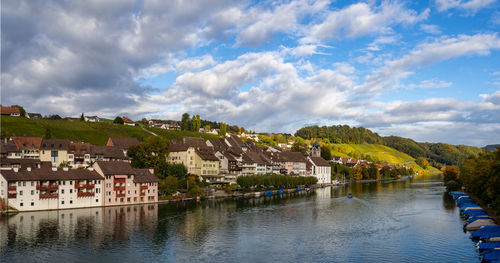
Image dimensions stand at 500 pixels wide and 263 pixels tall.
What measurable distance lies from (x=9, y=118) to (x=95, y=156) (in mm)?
57008

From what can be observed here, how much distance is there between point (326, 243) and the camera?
50.2m

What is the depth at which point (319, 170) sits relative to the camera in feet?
559

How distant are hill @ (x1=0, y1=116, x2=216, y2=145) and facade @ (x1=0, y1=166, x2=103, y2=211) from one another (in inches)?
1869

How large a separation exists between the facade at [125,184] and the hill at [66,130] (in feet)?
155

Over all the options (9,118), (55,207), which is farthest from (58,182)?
(9,118)

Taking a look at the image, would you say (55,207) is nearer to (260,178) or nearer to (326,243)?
(326,243)

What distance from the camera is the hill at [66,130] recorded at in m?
127

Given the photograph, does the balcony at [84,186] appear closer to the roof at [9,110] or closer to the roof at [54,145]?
the roof at [54,145]

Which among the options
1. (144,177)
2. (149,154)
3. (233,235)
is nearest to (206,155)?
(149,154)

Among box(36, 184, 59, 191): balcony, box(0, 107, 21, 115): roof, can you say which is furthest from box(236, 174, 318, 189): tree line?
box(0, 107, 21, 115): roof

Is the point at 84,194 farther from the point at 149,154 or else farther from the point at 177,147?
the point at 177,147

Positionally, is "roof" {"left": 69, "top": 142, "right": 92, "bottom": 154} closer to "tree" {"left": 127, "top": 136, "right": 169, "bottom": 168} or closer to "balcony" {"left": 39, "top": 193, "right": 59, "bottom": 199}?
"tree" {"left": 127, "top": 136, "right": 169, "bottom": 168}

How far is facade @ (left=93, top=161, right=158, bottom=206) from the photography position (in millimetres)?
80188

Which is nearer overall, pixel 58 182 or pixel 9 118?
pixel 58 182
